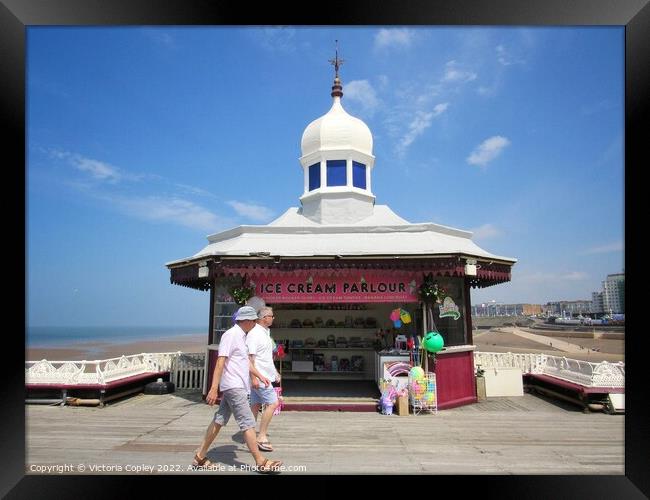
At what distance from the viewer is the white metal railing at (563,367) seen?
999cm

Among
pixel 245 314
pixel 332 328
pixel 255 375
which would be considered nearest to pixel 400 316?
pixel 332 328

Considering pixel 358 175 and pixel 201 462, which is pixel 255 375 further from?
pixel 358 175

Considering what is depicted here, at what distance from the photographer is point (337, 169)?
583 inches

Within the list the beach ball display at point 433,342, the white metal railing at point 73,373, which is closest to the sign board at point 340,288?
the beach ball display at point 433,342

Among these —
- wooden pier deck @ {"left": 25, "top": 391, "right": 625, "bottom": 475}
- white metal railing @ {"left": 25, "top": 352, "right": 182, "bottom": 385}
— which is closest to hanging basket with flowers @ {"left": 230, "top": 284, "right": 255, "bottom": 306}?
wooden pier deck @ {"left": 25, "top": 391, "right": 625, "bottom": 475}

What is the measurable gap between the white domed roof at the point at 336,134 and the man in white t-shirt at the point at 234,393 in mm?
10574

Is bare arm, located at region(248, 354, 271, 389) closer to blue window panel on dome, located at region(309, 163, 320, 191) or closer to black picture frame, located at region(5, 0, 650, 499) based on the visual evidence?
black picture frame, located at region(5, 0, 650, 499)

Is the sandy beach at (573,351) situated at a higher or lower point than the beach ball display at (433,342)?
lower

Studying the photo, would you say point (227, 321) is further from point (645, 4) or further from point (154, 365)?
point (645, 4)

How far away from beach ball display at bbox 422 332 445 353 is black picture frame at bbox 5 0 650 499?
15.1ft

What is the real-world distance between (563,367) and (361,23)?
11.3m

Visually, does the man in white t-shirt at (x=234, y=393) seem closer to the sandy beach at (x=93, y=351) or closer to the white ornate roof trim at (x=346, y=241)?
the white ornate roof trim at (x=346, y=241)

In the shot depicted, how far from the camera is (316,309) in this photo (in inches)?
→ 550

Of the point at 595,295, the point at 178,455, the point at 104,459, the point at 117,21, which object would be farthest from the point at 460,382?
the point at 595,295
